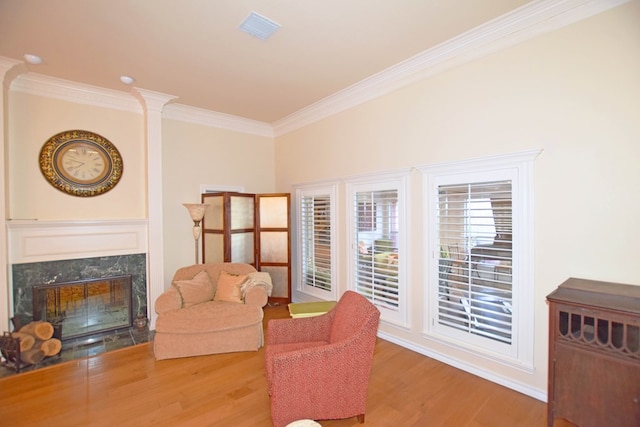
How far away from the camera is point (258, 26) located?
8.11 feet

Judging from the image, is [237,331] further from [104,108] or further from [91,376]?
[104,108]

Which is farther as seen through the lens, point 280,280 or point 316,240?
point 280,280

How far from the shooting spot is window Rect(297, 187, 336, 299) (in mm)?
4262

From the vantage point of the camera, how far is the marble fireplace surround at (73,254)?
10.7ft

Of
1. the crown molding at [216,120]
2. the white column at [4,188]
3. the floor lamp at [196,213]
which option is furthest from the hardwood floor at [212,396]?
the crown molding at [216,120]

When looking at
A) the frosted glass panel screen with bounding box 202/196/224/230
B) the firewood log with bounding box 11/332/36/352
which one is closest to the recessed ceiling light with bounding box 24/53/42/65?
the frosted glass panel screen with bounding box 202/196/224/230

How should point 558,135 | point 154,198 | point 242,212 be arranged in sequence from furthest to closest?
point 242,212 → point 154,198 → point 558,135

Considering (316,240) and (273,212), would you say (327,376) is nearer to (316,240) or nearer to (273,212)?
(316,240)

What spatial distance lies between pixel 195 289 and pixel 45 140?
8.12 ft

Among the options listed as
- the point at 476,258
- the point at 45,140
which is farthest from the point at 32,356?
the point at 476,258

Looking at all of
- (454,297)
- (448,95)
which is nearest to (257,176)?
(448,95)

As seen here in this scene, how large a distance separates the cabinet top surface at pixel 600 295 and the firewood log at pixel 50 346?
4.54 m

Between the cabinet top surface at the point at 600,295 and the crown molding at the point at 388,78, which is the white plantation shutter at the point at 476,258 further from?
the crown molding at the point at 388,78

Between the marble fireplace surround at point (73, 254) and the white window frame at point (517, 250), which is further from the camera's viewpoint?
the marble fireplace surround at point (73, 254)
